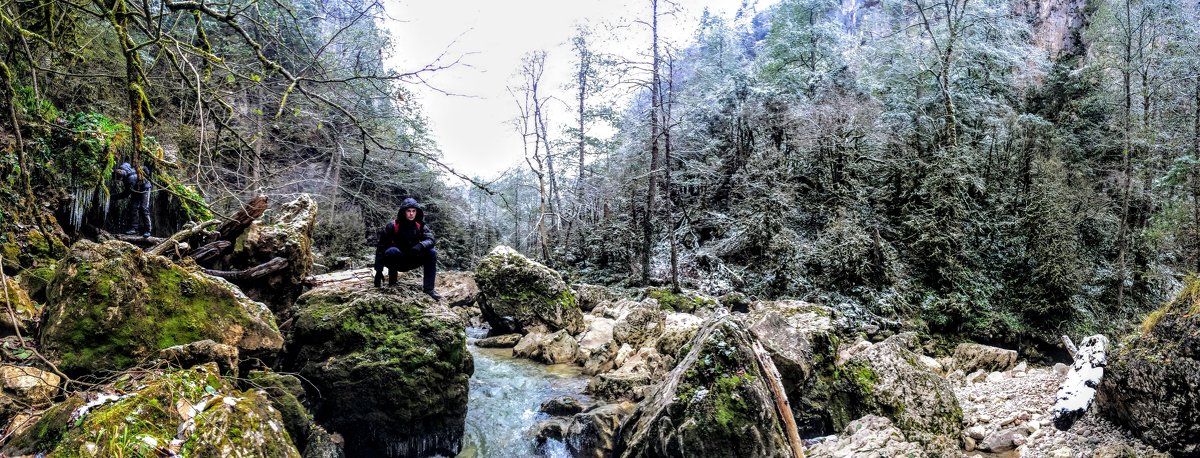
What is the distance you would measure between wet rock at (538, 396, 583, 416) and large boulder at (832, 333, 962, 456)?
2936mm

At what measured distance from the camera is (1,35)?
11.2ft

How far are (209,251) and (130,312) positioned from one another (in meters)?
2.24

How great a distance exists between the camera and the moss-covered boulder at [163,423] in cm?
210

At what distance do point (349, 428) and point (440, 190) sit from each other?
66.7 feet

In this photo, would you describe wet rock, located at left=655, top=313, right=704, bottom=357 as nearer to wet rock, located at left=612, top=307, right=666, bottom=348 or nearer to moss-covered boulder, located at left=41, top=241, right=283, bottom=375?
wet rock, located at left=612, top=307, right=666, bottom=348

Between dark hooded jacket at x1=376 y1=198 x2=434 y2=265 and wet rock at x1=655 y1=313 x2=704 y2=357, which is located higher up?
dark hooded jacket at x1=376 y1=198 x2=434 y2=265

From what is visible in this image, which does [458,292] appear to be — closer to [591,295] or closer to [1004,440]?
[591,295]

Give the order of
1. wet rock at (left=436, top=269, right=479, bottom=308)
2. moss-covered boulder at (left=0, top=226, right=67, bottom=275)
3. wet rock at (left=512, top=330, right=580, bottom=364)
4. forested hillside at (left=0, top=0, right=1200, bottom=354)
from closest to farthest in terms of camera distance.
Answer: moss-covered boulder at (left=0, top=226, right=67, bottom=275)
wet rock at (left=512, top=330, right=580, bottom=364)
forested hillside at (left=0, top=0, right=1200, bottom=354)
wet rock at (left=436, top=269, right=479, bottom=308)

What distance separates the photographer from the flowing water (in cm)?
537

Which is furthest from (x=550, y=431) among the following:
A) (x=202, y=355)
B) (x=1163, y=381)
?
(x=1163, y=381)

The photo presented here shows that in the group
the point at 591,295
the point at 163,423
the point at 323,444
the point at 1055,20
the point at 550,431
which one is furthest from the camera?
the point at 1055,20

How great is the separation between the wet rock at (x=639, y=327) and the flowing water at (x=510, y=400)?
3.56 feet

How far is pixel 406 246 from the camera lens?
5.89 m

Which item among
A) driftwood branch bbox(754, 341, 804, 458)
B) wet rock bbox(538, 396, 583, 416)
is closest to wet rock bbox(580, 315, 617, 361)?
wet rock bbox(538, 396, 583, 416)
